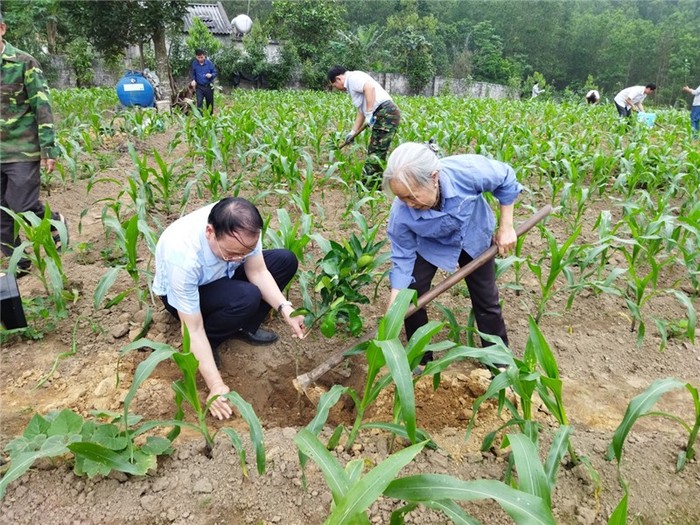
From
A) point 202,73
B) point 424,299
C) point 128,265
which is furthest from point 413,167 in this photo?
point 202,73

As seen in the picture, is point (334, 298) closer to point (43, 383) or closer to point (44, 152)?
point (43, 383)

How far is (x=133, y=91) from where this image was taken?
30.6 feet

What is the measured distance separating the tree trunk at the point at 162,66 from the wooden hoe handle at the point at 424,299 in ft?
41.0

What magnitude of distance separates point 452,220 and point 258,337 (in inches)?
45.1

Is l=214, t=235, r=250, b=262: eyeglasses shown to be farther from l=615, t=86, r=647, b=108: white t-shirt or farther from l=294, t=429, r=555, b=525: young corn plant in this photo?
l=615, t=86, r=647, b=108: white t-shirt

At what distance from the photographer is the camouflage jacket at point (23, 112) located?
280cm

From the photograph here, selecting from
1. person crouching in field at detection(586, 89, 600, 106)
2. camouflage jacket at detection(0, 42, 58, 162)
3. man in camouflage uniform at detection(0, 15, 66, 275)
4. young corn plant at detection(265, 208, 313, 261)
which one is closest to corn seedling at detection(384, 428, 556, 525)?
young corn plant at detection(265, 208, 313, 261)

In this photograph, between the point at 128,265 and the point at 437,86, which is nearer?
the point at 128,265

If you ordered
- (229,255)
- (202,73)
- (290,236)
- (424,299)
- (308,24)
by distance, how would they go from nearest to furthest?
1. (229,255)
2. (424,299)
3. (290,236)
4. (202,73)
5. (308,24)

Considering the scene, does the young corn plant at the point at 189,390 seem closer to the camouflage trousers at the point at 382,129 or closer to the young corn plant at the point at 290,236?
the young corn plant at the point at 290,236

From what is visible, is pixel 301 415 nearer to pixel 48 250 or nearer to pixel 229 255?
pixel 229 255

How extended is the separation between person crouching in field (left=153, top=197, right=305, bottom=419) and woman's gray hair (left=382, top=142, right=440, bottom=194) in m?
0.53

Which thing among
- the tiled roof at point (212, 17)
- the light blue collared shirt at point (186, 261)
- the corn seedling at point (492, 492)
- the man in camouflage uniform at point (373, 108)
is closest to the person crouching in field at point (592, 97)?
the man in camouflage uniform at point (373, 108)

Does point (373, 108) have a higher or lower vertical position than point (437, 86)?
higher
